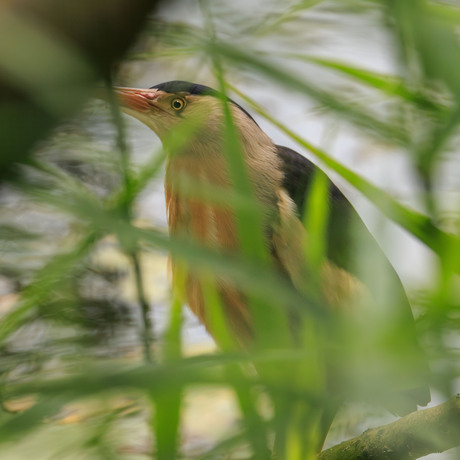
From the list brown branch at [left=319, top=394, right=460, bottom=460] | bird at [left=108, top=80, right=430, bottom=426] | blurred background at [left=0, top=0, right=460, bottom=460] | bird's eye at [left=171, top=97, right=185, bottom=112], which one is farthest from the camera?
bird's eye at [left=171, top=97, right=185, bottom=112]

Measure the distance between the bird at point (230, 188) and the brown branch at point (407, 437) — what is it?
0.45m

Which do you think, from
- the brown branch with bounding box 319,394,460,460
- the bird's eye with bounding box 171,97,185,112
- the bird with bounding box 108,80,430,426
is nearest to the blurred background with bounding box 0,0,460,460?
the brown branch with bounding box 319,394,460,460

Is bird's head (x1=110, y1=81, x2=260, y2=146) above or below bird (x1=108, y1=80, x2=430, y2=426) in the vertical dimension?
above

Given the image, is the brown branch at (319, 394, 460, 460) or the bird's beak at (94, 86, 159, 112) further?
the bird's beak at (94, 86, 159, 112)

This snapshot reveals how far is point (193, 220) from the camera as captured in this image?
1391 millimetres

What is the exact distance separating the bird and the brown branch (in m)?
0.45

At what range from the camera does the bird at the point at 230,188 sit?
1.31 metres

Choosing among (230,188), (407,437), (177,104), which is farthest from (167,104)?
(407,437)

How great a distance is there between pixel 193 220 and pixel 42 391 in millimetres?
1126

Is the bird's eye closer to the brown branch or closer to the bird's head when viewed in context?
the bird's head

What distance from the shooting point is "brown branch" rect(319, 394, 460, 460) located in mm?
574

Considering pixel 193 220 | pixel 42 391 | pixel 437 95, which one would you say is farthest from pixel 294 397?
pixel 193 220

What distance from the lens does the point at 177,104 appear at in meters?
1.44

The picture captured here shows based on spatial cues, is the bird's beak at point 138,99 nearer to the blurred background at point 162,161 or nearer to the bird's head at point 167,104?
the bird's head at point 167,104
